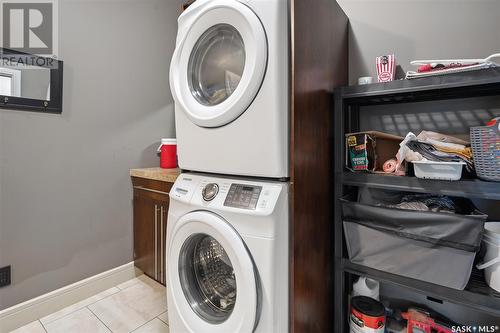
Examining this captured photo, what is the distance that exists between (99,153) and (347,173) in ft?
5.70

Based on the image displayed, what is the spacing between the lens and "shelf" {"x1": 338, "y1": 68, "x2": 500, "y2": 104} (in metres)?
0.86

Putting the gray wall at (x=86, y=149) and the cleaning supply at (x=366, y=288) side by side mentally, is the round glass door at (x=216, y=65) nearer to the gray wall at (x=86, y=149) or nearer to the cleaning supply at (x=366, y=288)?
the gray wall at (x=86, y=149)

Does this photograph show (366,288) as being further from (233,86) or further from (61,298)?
(61,298)

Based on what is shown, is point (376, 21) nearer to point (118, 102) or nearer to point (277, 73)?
point (277, 73)

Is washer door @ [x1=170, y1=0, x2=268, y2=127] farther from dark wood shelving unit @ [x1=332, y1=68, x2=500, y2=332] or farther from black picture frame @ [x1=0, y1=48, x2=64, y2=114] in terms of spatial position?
black picture frame @ [x1=0, y1=48, x2=64, y2=114]

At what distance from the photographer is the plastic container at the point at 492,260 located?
2.82 ft

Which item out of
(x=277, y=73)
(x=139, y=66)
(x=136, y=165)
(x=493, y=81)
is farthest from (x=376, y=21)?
(x=136, y=165)

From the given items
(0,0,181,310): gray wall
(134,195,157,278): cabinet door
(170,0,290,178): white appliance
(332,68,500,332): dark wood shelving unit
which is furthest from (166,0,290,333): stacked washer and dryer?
(0,0,181,310): gray wall

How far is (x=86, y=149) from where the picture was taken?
174 centimetres

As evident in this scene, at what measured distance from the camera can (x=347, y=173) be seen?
1112 mm

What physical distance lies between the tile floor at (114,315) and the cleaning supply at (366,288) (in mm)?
1123

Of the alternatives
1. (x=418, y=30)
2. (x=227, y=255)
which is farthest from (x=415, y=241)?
(x=418, y=30)

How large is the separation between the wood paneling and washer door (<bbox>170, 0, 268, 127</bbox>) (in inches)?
6.2

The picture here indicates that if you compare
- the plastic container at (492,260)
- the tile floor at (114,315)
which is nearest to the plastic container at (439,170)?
the plastic container at (492,260)
